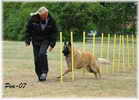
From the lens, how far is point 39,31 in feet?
31.7

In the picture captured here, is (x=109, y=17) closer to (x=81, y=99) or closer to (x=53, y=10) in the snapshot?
(x=53, y=10)

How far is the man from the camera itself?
9672 millimetres

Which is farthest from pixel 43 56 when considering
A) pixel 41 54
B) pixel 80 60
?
pixel 80 60

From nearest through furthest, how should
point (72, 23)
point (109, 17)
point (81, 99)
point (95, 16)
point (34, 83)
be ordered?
1. point (81, 99)
2. point (34, 83)
3. point (109, 17)
4. point (95, 16)
5. point (72, 23)

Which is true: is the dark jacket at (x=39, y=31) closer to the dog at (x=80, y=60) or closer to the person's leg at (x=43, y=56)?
the person's leg at (x=43, y=56)

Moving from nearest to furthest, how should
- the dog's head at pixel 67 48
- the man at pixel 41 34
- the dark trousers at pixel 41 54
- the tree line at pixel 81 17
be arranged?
the man at pixel 41 34 < the dark trousers at pixel 41 54 < the dog's head at pixel 67 48 < the tree line at pixel 81 17

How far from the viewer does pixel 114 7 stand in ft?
71.8

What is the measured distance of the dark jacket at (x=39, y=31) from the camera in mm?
9680

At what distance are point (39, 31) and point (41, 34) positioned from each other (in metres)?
0.10

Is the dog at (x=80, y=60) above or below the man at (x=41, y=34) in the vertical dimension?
below

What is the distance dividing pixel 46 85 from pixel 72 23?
23369mm

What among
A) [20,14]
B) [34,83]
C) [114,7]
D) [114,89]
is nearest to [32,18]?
[34,83]

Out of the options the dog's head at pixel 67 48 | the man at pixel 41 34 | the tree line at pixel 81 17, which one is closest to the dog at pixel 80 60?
the dog's head at pixel 67 48

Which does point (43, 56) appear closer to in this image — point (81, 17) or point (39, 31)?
point (39, 31)
